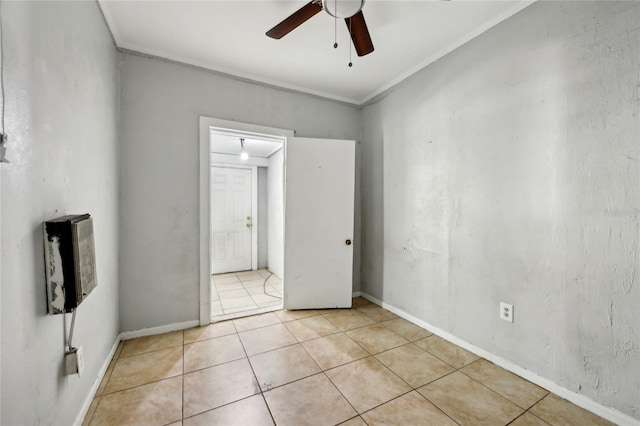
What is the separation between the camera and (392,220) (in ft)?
9.37

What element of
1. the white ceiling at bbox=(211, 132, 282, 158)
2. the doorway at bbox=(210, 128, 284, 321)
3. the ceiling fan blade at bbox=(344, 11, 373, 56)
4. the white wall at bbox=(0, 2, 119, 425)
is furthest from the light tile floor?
the ceiling fan blade at bbox=(344, 11, 373, 56)

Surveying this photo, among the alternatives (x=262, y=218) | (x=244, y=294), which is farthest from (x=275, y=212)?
(x=244, y=294)

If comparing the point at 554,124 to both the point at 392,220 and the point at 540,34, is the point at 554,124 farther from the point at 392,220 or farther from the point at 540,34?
the point at 392,220

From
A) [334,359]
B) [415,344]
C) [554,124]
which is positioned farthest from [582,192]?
[334,359]

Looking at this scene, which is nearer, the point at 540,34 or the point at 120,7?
the point at 540,34

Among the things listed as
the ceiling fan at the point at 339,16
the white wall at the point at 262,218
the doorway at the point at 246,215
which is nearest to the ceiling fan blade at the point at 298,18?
the ceiling fan at the point at 339,16

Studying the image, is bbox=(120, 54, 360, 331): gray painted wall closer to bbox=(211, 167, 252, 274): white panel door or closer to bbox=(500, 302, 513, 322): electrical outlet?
bbox=(211, 167, 252, 274): white panel door

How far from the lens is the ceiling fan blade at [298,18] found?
142 cm

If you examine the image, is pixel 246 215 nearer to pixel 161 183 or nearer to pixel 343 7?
pixel 161 183

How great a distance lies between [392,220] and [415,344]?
1.24m

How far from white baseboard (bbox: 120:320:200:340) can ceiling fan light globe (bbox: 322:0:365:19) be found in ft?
9.00

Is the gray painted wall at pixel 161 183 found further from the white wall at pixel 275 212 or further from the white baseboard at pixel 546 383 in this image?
the white baseboard at pixel 546 383

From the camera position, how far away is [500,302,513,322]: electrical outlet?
184 cm

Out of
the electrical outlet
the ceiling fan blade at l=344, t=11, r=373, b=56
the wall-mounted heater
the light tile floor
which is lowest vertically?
the light tile floor
